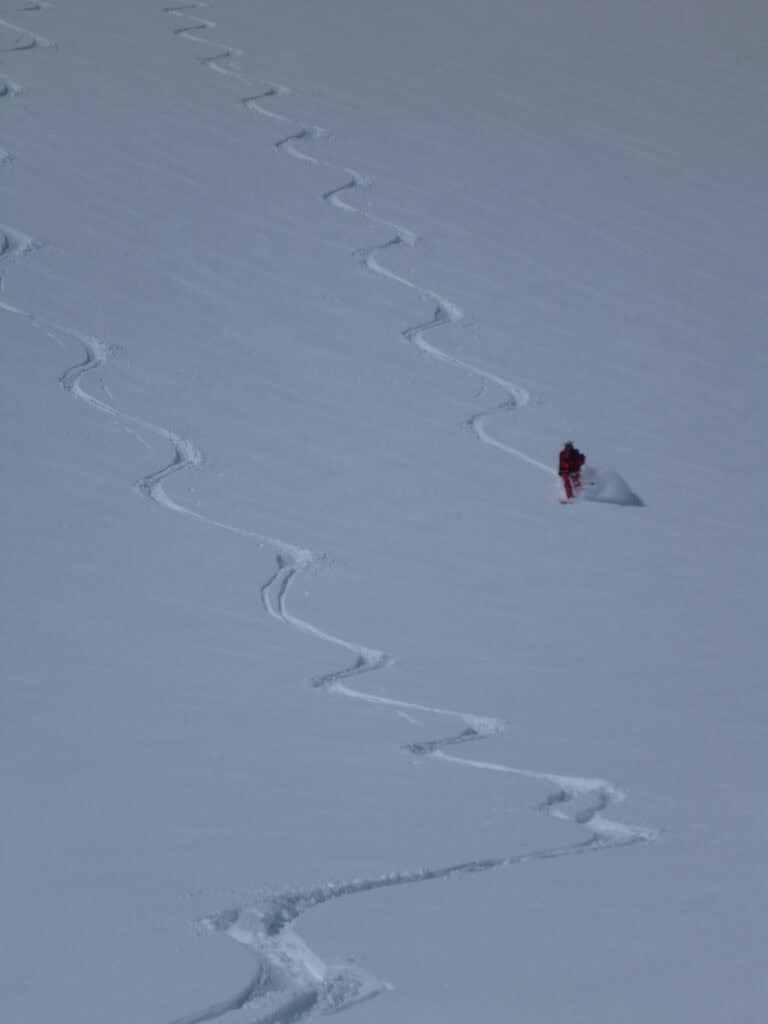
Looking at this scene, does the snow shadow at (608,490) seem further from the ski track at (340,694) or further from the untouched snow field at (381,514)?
the ski track at (340,694)

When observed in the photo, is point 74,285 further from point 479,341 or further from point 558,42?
point 558,42

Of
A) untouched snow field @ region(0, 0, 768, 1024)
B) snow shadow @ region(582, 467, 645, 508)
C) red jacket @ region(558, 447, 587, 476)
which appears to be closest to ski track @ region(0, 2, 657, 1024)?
untouched snow field @ region(0, 0, 768, 1024)

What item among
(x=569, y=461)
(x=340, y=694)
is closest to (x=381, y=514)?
(x=569, y=461)

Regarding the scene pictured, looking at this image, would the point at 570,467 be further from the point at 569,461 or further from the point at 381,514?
the point at 381,514

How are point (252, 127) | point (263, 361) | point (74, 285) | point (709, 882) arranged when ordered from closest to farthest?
point (709, 882), point (263, 361), point (74, 285), point (252, 127)

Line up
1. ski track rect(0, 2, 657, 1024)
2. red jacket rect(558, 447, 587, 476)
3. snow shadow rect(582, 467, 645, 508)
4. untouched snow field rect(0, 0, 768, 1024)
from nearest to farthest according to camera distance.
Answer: ski track rect(0, 2, 657, 1024) → untouched snow field rect(0, 0, 768, 1024) → red jacket rect(558, 447, 587, 476) → snow shadow rect(582, 467, 645, 508)

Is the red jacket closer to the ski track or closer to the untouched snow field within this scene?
the untouched snow field

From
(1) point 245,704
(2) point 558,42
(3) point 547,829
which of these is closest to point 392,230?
(2) point 558,42

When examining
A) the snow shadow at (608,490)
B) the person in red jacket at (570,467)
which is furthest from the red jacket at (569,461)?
the snow shadow at (608,490)
